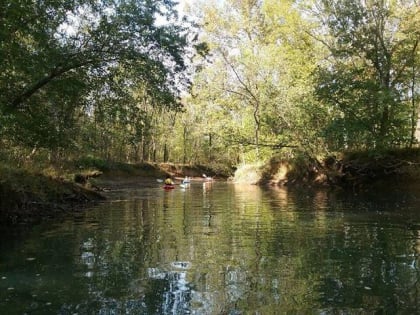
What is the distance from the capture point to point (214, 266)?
29.9 ft

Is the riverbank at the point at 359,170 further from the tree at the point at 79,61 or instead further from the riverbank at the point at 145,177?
the tree at the point at 79,61

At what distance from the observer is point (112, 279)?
8.18 m

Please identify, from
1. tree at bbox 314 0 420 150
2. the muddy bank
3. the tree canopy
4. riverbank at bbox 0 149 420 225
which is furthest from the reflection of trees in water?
tree at bbox 314 0 420 150

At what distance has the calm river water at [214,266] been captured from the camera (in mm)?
6770

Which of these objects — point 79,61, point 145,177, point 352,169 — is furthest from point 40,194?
point 145,177

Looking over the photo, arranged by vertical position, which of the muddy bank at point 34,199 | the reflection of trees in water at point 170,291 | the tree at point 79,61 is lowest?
the reflection of trees in water at point 170,291

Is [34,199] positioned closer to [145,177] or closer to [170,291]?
[170,291]

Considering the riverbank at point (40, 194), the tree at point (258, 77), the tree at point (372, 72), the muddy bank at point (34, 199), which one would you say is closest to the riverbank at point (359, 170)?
the tree at point (372, 72)

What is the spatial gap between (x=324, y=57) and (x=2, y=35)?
86.8 ft

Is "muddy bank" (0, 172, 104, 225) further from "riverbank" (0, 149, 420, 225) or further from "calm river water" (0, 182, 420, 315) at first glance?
"calm river water" (0, 182, 420, 315)

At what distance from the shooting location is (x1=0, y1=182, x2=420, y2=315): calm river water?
6.77 meters

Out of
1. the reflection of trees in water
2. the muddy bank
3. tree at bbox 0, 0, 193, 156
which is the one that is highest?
tree at bbox 0, 0, 193, 156

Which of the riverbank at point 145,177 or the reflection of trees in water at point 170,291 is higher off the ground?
the riverbank at point 145,177

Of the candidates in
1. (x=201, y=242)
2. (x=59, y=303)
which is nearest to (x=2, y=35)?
(x=201, y=242)
